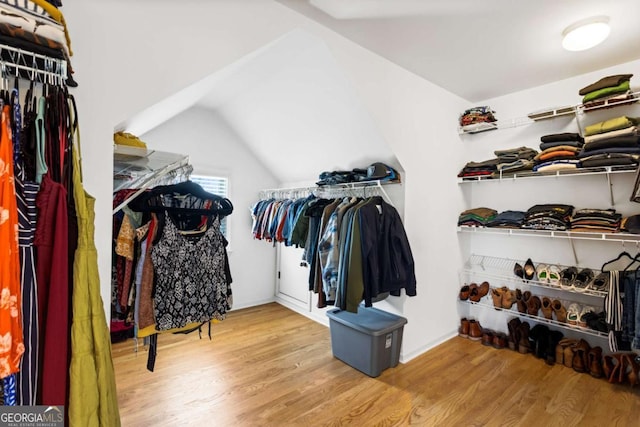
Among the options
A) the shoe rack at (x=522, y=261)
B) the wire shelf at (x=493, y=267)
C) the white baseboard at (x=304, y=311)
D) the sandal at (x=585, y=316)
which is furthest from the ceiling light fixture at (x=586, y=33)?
the white baseboard at (x=304, y=311)

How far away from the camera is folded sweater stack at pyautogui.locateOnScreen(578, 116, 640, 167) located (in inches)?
84.4

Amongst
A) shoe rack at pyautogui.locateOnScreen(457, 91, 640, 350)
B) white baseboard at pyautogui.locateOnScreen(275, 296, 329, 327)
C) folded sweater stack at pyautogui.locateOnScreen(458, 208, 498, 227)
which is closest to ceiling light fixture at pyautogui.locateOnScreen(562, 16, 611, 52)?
shoe rack at pyautogui.locateOnScreen(457, 91, 640, 350)

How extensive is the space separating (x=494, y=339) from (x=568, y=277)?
2.96ft

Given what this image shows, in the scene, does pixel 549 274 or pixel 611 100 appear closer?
pixel 611 100

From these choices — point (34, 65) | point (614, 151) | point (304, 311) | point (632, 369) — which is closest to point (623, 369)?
point (632, 369)

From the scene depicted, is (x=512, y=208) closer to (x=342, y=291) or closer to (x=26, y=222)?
(x=342, y=291)

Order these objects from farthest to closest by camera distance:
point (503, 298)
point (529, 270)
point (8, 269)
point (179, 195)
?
point (503, 298) → point (529, 270) → point (179, 195) → point (8, 269)

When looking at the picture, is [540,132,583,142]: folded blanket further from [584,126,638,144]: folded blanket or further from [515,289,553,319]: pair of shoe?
[515,289,553,319]: pair of shoe

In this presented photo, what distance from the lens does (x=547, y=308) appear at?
2.63 m

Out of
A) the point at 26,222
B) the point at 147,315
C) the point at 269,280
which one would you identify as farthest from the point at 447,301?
the point at 26,222

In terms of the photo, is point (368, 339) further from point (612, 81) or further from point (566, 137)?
point (612, 81)

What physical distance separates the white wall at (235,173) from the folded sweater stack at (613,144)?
11.2ft
